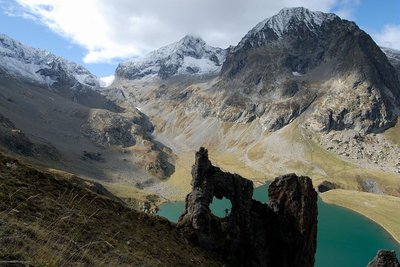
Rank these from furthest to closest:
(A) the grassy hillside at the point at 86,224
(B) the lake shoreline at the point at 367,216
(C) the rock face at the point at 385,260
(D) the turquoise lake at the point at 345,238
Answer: (B) the lake shoreline at the point at 367,216 → (D) the turquoise lake at the point at 345,238 → (C) the rock face at the point at 385,260 → (A) the grassy hillside at the point at 86,224

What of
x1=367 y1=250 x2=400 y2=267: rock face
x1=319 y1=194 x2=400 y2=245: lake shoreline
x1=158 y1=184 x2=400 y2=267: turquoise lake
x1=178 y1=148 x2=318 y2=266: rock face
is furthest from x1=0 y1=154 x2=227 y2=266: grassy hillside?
x1=319 y1=194 x2=400 y2=245: lake shoreline

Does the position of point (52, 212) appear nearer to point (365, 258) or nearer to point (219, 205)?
point (365, 258)

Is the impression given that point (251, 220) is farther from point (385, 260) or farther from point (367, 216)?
point (367, 216)

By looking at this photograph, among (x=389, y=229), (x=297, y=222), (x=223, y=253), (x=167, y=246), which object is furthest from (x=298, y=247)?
(x=389, y=229)

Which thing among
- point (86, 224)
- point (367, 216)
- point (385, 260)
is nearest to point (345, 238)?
point (367, 216)

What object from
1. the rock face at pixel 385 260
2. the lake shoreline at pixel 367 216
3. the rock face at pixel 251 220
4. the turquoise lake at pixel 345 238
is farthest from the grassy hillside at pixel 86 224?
the lake shoreline at pixel 367 216

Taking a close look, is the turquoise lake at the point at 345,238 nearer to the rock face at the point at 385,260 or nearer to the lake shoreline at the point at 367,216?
the lake shoreline at the point at 367,216
